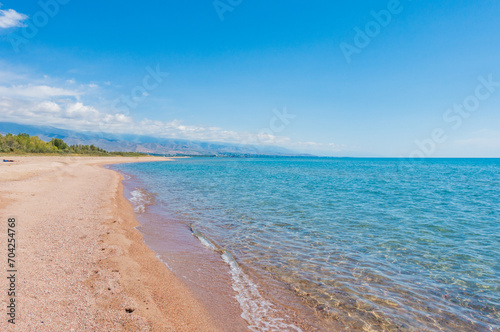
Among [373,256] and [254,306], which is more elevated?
[373,256]

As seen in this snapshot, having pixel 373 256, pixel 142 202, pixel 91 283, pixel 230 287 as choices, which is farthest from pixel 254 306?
pixel 142 202

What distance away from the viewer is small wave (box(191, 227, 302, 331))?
6.07 m

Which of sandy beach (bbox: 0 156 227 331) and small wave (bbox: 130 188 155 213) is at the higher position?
sandy beach (bbox: 0 156 227 331)

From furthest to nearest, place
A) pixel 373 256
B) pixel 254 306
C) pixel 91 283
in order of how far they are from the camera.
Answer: pixel 373 256
pixel 254 306
pixel 91 283

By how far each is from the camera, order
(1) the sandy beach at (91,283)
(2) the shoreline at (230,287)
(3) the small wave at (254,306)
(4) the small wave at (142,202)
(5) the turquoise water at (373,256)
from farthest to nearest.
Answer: (4) the small wave at (142,202) < (5) the turquoise water at (373,256) < (2) the shoreline at (230,287) < (3) the small wave at (254,306) < (1) the sandy beach at (91,283)

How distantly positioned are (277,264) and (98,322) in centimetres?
621

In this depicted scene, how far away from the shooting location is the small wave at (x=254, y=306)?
239 inches

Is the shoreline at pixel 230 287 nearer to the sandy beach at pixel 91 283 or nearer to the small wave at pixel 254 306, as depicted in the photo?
the small wave at pixel 254 306

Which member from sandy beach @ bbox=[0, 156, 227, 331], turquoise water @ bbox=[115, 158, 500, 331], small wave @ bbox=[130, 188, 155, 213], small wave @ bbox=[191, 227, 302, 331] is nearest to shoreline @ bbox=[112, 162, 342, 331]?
small wave @ bbox=[191, 227, 302, 331]

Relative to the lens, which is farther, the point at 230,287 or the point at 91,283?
the point at 230,287

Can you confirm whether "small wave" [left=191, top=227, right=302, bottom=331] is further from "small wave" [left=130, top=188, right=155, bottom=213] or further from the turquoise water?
"small wave" [left=130, top=188, right=155, bottom=213]

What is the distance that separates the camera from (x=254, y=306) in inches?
272

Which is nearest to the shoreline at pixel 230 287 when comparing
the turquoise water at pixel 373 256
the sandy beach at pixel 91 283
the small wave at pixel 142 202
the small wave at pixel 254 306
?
the small wave at pixel 254 306

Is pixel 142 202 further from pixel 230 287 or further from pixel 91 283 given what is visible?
pixel 230 287
